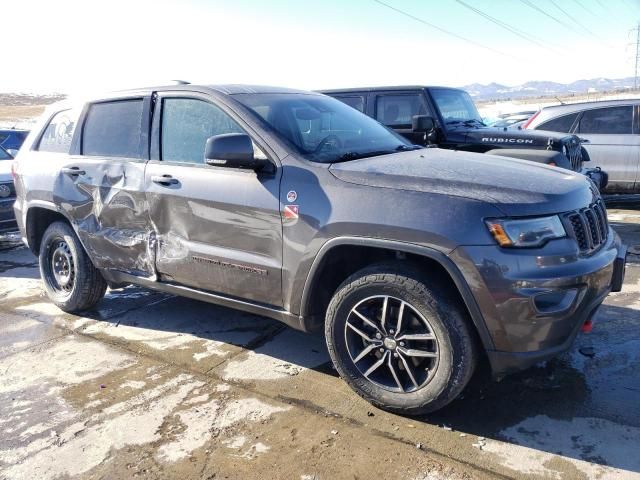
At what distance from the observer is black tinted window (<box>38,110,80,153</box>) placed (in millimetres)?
4637

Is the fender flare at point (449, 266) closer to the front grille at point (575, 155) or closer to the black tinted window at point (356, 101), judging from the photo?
the black tinted window at point (356, 101)

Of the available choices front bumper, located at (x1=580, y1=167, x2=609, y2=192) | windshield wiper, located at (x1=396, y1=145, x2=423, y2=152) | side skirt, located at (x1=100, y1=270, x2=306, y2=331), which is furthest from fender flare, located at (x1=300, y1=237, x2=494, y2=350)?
front bumper, located at (x1=580, y1=167, x2=609, y2=192)

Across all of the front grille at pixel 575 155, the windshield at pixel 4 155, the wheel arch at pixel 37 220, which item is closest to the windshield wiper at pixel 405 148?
the wheel arch at pixel 37 220

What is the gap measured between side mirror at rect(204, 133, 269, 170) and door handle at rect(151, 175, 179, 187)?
568 mm

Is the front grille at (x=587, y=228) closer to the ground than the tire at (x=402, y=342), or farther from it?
farther from it

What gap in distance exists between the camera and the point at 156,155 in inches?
155

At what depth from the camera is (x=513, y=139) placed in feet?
23.6

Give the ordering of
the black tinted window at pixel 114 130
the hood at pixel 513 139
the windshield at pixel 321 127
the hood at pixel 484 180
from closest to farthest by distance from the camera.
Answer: the hood at pixel 484 180 < the windshield at pixel 321 127 < the black tinted window at pixel 114 130 < the hood at pixel 513 139

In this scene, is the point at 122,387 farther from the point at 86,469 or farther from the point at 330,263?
the point at 330,263

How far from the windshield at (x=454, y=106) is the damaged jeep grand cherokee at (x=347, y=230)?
3.49m

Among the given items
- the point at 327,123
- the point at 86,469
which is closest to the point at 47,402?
the point at 86,469

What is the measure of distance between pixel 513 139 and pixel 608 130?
119 inches

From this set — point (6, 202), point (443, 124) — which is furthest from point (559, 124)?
point (6, 202)

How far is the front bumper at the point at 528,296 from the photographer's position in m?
2.63
